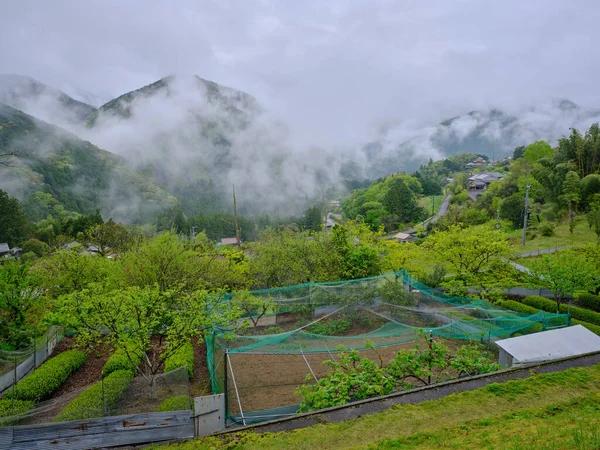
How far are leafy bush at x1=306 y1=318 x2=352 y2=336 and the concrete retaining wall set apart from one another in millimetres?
6880

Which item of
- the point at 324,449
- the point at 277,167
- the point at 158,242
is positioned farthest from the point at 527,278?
the point at 277,167

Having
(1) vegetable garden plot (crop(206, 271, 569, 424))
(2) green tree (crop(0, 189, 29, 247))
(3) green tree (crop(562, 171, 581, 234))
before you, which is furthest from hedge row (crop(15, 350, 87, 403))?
(2) green tree (crop(0, 189, 29, 247))

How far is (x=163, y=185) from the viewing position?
8525cm

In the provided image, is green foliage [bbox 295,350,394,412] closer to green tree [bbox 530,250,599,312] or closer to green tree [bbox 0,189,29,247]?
green tree [bbox 530,250,599,312]

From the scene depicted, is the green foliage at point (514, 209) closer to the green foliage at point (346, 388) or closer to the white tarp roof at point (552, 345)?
the white tarp roof at point (552, 345)

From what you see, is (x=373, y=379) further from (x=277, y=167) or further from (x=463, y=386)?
(x=277, y=167)

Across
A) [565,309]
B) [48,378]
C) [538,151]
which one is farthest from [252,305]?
[538,151]

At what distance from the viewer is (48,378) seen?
32.5 feet

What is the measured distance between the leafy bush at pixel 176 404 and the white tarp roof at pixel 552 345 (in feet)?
23.7

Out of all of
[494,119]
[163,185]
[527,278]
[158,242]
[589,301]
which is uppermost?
[494,119]

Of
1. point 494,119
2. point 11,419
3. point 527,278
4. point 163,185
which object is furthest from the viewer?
point 494,119

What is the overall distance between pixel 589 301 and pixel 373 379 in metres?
14.9

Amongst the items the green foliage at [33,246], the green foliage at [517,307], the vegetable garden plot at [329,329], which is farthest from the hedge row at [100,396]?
the green foliage at [33,246]

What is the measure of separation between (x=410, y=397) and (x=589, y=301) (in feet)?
48.8
